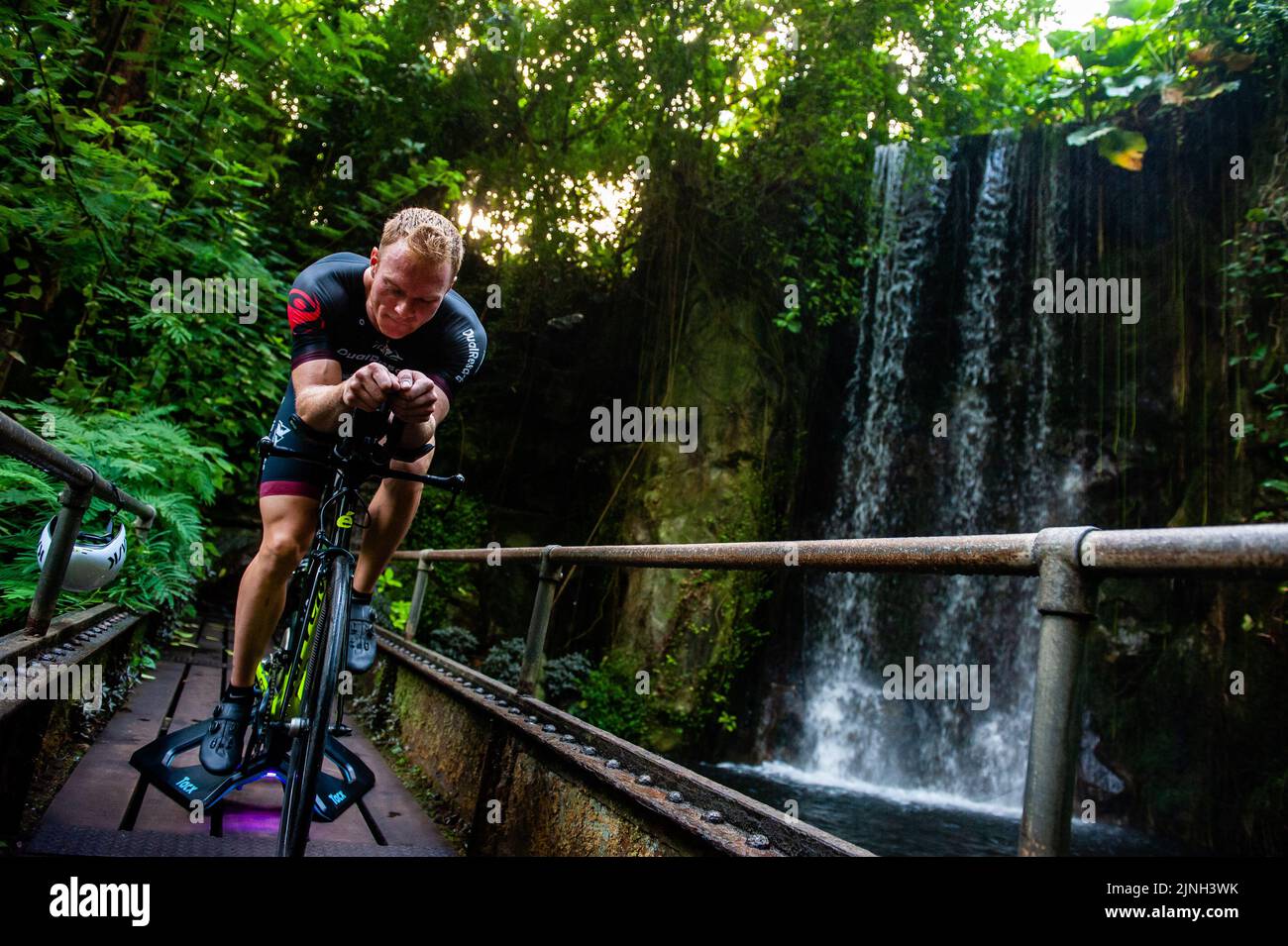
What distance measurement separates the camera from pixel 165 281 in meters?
4.77

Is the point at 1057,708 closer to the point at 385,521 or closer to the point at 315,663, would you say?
the point at 315,663

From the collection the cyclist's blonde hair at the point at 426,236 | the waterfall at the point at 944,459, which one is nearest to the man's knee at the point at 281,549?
the cyclist's blonde hair at the point at 426,236

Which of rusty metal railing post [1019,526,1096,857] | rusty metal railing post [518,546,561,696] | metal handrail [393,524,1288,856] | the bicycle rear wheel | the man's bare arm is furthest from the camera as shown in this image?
rusty metal railing post [518,546,561,696]

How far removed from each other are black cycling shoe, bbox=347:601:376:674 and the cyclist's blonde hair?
1.09 meters

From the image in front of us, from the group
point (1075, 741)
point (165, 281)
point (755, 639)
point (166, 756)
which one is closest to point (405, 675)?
point (166, 756)

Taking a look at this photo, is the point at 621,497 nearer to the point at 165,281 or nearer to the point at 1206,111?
the point at 165,281

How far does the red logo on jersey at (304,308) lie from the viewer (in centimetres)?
227

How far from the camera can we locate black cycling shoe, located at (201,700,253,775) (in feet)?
7.32

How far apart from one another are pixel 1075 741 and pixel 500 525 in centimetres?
1028

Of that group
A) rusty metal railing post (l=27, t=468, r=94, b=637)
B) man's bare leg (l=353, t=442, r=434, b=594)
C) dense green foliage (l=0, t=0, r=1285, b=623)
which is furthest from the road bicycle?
dense green foliage (l=0, t=0, r=1285, b=623)

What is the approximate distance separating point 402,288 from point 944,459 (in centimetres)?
937

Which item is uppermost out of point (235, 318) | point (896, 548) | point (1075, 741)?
point (235, 318)

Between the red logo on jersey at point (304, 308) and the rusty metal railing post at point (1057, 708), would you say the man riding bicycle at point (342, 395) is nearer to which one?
the red logo on jersey at point (304, 308)

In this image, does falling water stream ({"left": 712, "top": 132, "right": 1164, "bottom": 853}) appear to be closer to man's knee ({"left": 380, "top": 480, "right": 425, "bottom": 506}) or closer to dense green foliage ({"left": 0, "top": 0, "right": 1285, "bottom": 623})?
dense green foliage ({"left": 0, "top": 0, "right": 1285, "bottom": 623})
